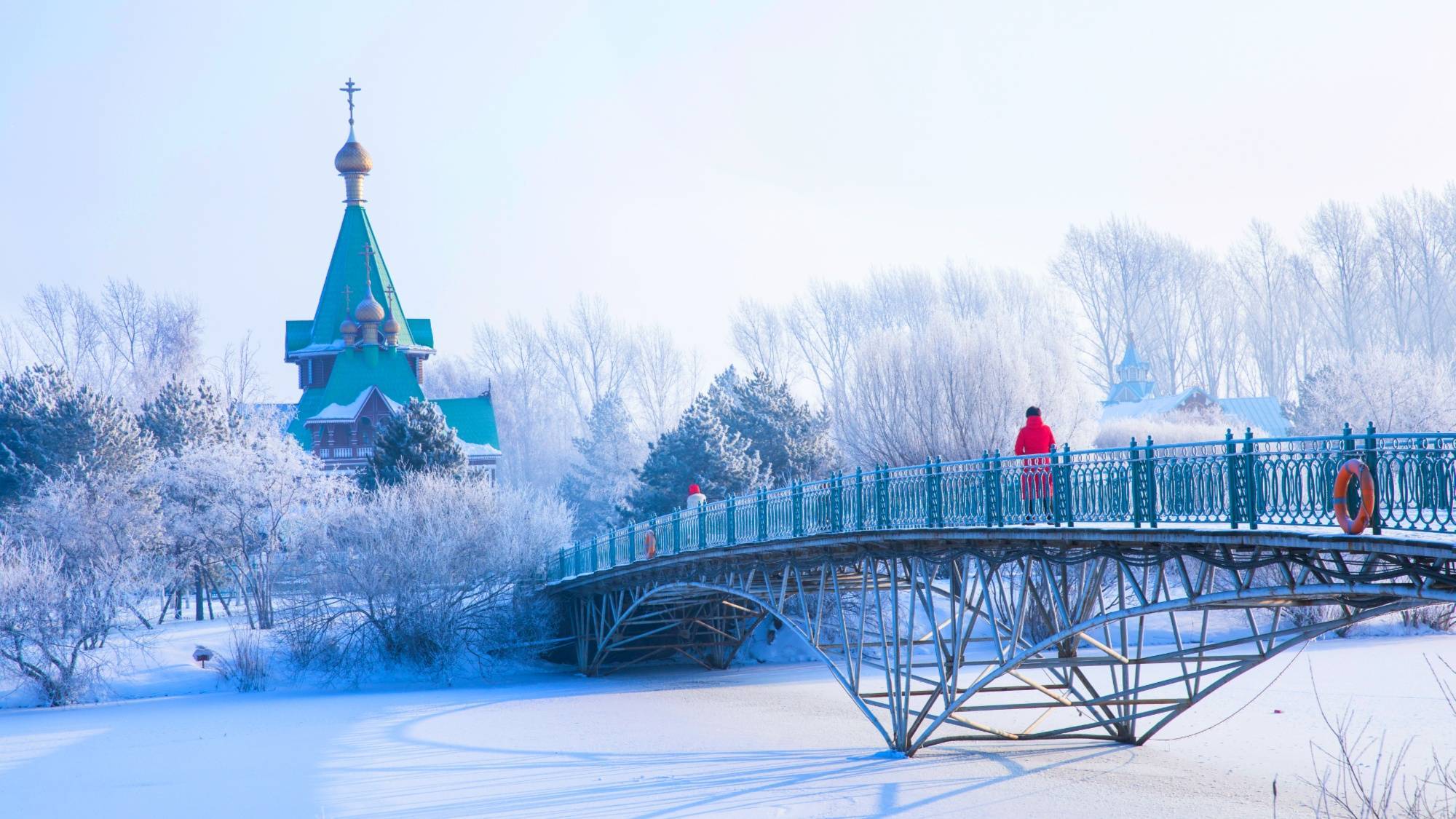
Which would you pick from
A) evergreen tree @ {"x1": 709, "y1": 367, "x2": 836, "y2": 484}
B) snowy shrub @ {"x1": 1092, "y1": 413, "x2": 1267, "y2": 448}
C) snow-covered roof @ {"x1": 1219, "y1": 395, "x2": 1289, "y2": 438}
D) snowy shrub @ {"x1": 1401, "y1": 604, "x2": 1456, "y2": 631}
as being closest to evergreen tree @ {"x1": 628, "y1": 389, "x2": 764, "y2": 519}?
evergreen tree @ {"x1": 709, "y1": 367, "x2": 836, "y2": 484}

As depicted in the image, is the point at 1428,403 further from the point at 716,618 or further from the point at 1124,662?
the point at 1124,662

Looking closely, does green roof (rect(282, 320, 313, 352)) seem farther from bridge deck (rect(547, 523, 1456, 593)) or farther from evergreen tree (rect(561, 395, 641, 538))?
bridge deck (rect(547, 523, 1456, 593))

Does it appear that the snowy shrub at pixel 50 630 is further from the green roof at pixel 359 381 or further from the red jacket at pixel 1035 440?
the green roof at pixel 359 381

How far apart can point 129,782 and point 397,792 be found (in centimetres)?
482

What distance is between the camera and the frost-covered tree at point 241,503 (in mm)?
41500

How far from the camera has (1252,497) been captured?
12031mm

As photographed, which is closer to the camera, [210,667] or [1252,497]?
[1252,497]

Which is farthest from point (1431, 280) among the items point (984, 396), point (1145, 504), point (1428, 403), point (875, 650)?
point (1145, 504)

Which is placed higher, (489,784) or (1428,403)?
(1428,403)

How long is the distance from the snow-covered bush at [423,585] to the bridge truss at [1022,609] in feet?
6.01

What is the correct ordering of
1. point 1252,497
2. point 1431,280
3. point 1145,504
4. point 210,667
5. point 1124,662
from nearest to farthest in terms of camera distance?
point 1252,497 < point 1145,504 < point 1124,662 < point 210,667 < point 1431,280

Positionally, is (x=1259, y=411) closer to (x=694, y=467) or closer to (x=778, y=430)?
(x=778, y=430)

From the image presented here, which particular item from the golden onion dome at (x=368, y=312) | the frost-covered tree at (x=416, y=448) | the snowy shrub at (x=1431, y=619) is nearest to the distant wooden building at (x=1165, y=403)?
the snowy shrub at (x=1431, y=619)

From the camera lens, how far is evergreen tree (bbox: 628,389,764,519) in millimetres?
42219
